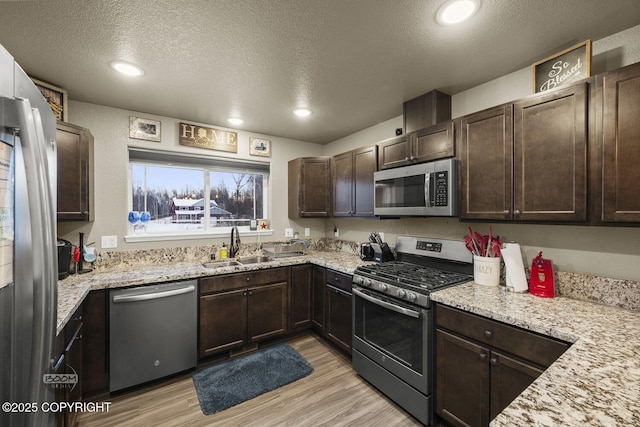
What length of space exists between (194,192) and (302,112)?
1.64 meters

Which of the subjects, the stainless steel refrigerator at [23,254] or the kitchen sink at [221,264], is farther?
the kitchen sink at [221,264]

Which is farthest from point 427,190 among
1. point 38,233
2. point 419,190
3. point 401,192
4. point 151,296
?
point 151,296

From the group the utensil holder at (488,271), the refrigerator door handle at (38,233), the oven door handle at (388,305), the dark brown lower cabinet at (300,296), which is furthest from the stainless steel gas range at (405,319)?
the refrigerator door handle at (38,233)

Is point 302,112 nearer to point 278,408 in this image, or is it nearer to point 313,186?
point 313,186

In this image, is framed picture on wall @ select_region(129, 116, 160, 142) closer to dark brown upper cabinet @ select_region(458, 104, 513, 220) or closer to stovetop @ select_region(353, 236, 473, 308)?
stovetop @ select_region(353, 236, 473, 308)

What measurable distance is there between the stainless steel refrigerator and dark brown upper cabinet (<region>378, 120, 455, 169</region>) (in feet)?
7.53

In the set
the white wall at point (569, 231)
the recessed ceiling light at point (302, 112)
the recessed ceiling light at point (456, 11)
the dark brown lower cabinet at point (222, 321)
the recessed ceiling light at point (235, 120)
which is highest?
the recessed ceiling light at point (456, 11)

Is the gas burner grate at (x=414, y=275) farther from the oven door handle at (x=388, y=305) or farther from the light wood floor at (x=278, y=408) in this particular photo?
the light wood floor at (x=278, y=408)

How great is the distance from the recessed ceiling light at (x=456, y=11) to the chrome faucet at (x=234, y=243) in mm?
2837

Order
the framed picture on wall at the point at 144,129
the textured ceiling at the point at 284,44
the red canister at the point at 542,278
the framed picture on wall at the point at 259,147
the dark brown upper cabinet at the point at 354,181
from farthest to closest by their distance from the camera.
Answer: the framed picture on wall at the point at 259,147 → the dark brown upper cabinet at the point at 354,181 → the framed picture on wall at the point at 144,129 → the red canister at the point at 542,278 → the textured ceiling at the point at 284,44

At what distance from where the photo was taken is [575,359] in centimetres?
105

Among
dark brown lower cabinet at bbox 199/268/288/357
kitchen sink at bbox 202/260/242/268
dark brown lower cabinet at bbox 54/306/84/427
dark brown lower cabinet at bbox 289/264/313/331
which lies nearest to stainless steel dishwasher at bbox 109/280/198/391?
dark brown lower cabinet at bbox 199/268/288/357

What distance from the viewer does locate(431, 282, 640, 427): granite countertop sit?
749 millimetres

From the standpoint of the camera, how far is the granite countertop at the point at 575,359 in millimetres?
749
